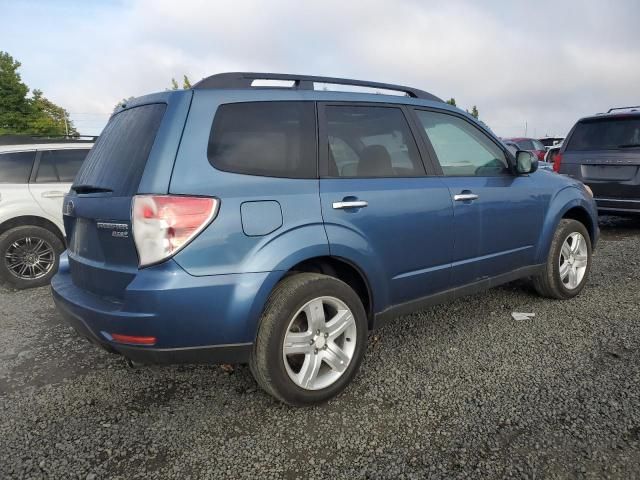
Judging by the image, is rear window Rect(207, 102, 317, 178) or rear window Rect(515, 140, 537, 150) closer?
rear window Rect(207, 102, 317, 178)

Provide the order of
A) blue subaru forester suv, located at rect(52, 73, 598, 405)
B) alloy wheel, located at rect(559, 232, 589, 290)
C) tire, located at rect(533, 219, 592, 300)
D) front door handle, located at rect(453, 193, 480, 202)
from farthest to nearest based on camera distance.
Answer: alloy wheel, located at rect(559, 232, 589, 290) → tire, located at rect(533, 219, 592, 300) → front door handle, located at rect(453, 193, 480, 202) → blue subaru forester suv, located at rect(52, 73, 598, 405)

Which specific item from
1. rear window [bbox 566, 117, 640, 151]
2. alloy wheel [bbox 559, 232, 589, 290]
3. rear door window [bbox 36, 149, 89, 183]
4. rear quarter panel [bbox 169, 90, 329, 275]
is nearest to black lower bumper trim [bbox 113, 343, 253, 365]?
rear quarter panel [bbox 169, 90, 329, 275]

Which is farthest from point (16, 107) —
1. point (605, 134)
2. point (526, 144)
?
point (605, 134)

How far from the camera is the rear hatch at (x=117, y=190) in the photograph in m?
2.48

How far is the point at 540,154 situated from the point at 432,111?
15.8m

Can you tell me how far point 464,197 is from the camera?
3.53 metres

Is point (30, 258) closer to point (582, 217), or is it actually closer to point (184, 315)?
point (184, 315)

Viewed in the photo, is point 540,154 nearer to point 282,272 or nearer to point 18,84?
point 282,272

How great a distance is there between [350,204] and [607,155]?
617cm

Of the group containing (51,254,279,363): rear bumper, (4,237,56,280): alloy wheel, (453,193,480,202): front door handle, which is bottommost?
(4,237,56,280): alloy wheel

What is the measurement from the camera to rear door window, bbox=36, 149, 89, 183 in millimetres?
6113

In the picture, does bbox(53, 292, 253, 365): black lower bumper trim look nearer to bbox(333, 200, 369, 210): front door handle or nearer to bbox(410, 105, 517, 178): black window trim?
bbox(333, 200, 369, 210): front door handle

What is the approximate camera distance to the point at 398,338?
3.83 meters

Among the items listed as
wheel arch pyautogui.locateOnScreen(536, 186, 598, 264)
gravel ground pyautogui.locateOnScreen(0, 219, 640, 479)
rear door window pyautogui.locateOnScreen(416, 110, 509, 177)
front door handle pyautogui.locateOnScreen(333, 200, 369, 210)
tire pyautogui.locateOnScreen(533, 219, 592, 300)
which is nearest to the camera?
gravel ground pyautogui.locateOnScreen(0, 219, 640, 479)
